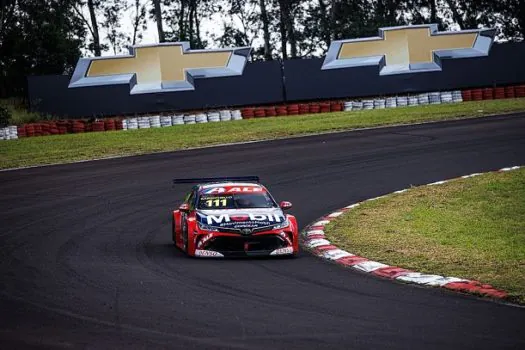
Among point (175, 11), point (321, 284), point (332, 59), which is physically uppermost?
point (175, 11)

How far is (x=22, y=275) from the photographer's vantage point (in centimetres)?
1252

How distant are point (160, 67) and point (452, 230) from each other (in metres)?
27.1

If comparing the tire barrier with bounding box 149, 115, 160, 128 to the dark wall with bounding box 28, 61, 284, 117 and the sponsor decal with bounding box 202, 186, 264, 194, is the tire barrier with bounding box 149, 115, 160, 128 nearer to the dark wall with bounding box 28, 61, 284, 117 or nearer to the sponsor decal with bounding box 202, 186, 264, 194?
the dark wall with bounding box 28, 61, 284, 117

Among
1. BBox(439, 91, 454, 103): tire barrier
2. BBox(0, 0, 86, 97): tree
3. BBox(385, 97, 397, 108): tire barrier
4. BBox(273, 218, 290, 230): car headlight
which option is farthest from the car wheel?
BBox(0, 0, 86, 97): tree

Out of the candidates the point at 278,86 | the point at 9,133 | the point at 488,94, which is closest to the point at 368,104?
the point at 278,86

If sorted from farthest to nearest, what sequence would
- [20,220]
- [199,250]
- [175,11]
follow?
[175,11]
[20,220]
[199,250]

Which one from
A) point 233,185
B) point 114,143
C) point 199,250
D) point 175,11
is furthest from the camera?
point 175,11

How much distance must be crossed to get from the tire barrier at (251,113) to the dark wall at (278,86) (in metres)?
0.77

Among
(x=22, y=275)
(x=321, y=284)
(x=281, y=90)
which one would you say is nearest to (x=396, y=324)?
(x=321, y=284)

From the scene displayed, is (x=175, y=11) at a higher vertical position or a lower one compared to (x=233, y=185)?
higher

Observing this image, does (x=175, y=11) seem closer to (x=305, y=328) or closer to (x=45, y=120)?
(x=45, y=120)

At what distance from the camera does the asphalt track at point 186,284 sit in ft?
28.4

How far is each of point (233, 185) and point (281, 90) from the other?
26475mm

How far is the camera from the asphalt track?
8.65m
